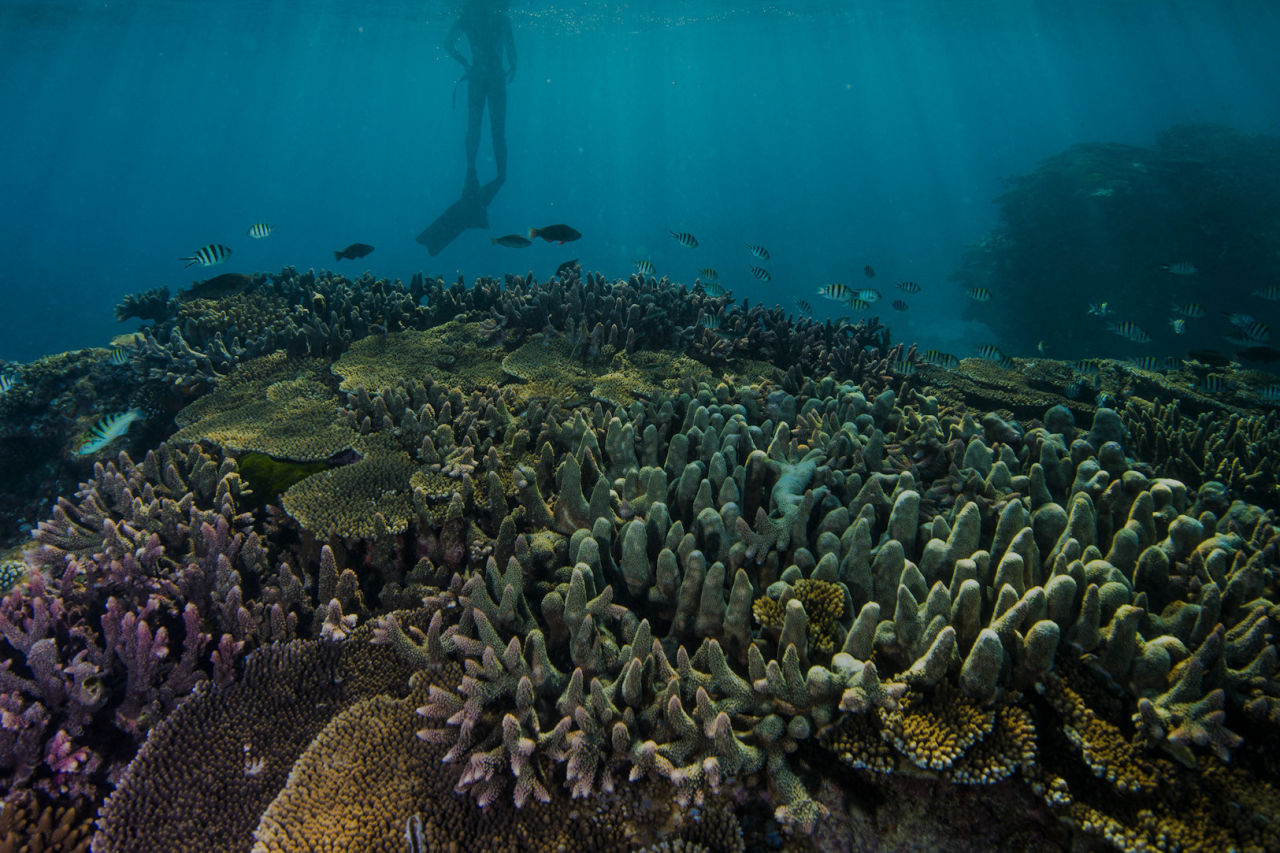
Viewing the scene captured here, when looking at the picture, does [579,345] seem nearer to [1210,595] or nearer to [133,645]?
[133,645]

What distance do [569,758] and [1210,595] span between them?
286 cm

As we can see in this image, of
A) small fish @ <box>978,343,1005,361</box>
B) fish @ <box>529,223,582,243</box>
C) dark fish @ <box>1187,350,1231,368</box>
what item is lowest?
dark fish @ <box>1187,350,1231,368</box>

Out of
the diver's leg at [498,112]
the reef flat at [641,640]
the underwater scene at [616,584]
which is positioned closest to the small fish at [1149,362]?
the underwater scene at [616,584]

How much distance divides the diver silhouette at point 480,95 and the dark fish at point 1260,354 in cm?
2461

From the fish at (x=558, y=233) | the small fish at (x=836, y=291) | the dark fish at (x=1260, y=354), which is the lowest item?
the dark fish at (x=1260, y=354)

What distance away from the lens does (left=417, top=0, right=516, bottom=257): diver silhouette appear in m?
25.2

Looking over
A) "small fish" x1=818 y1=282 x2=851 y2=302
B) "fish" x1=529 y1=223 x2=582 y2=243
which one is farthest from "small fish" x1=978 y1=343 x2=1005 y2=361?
"fish" x1=529 y1=223 x2=582 y2=243

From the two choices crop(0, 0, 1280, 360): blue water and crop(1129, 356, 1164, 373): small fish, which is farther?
crop(0, 0, 1280, 360): blue water

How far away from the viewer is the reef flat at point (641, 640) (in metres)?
2.12

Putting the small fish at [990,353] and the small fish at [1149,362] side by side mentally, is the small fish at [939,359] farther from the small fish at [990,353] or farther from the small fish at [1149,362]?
the small fish at [1149,362]

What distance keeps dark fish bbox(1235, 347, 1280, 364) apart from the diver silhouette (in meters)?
24.6

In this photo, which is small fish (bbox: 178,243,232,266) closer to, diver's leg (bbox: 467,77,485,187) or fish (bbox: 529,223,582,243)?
fish (bbox: 529,223,582,243)

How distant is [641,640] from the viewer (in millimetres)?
2521

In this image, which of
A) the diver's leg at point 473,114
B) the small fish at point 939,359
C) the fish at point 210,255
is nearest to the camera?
the fish at point 210,255
